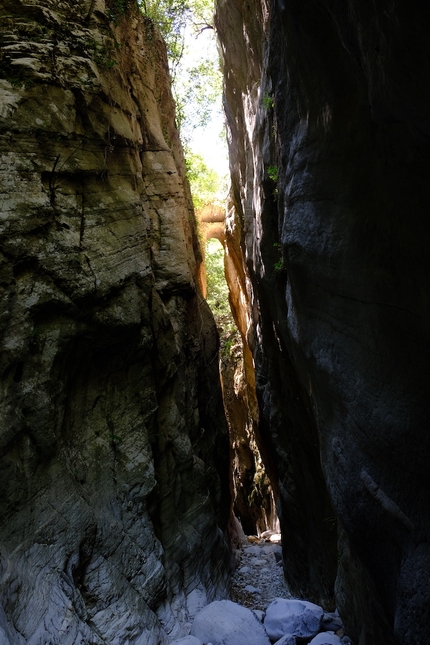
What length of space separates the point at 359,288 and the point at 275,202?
3705mm

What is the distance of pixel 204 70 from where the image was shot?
51.5 ft

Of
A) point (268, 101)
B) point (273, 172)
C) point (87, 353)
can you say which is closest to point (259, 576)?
point (87, 353)

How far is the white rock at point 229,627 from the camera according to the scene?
6328 mm

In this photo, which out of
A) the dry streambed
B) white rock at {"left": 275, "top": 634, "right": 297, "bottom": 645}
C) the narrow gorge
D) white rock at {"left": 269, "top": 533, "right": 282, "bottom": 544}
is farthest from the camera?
white rock at {"left": 269, "top": 533, "right": 282, "bottom": 544}

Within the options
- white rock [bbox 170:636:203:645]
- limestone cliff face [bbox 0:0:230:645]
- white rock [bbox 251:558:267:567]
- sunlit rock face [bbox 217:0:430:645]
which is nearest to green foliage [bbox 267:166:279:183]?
sunlit rock face [bbox 217:0:430:645]

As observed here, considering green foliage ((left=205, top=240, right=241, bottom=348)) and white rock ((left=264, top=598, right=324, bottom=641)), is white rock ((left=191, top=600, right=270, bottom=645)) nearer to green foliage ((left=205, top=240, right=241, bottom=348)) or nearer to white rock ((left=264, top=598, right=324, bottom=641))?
Answer: white rock ((left=264, top=598, right=324, bottom=641))

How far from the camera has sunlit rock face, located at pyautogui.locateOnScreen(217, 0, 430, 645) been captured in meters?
2.98

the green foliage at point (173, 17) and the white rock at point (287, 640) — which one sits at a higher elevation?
the green foliage at point (173, 17)

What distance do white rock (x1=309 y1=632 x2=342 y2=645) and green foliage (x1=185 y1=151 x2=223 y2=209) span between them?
13276 millimetres

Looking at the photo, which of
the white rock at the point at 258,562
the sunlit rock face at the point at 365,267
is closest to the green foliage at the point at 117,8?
the sunlit rock face at the point at 365,267

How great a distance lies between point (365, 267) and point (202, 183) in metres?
15.0

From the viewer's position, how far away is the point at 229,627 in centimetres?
655

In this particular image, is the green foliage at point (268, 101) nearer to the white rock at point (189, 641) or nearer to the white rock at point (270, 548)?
the white rock at point (189, 641)

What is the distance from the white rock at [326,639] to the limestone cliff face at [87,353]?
2.07 m
